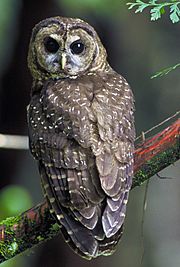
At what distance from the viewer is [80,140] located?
196 inches

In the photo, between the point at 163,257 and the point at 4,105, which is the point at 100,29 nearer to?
the point at 4,105

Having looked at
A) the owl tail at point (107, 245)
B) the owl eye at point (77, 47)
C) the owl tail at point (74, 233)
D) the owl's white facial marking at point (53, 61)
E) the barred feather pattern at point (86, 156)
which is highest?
the owl eye at point (77, 47)

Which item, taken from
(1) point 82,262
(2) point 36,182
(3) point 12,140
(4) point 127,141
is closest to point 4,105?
(2) point 36,182

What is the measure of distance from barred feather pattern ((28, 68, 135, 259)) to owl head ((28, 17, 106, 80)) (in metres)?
0.25

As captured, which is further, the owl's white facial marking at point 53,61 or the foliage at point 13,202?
the foliage at point 13,202

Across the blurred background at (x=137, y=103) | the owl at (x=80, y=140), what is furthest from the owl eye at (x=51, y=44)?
the blurred background at (x=137, y=103)

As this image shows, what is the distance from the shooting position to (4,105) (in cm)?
810

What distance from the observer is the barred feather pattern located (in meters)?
4.76

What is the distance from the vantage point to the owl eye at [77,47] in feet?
18.6

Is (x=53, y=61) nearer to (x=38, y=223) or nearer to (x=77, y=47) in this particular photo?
(x=77, y=47)

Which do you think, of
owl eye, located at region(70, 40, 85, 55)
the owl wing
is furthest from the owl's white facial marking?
the owl wing

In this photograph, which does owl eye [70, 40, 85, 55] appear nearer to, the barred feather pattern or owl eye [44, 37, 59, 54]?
owl eye [44, 37, 59, 54]

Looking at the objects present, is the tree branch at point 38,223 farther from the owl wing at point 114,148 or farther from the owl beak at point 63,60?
the owl beak at point 63,60

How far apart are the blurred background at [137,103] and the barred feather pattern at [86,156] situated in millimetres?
2302
